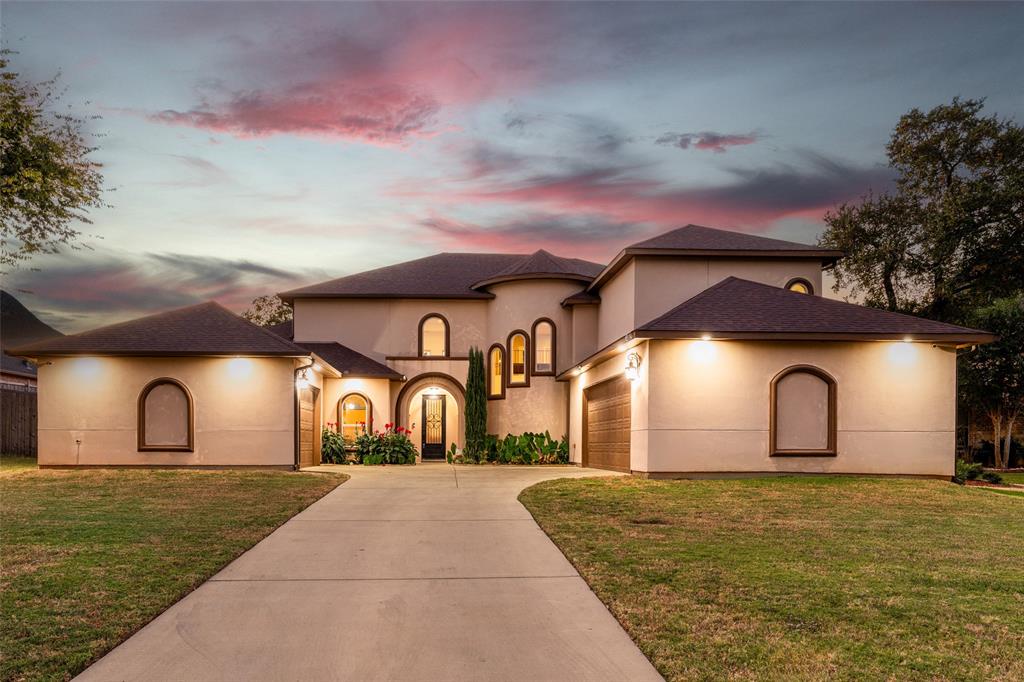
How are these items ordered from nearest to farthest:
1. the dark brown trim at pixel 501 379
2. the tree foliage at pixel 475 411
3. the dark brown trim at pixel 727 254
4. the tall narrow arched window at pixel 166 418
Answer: the tall narrow arched window at pixel 166 418 < the dark brown trim at pixel 727 254 < the tree foliage at pixel 475 411 < the dark brown trim at pixel 501 379

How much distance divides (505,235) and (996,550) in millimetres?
A: 24335

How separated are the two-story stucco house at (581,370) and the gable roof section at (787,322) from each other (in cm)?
5

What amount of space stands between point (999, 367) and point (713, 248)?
13924mm

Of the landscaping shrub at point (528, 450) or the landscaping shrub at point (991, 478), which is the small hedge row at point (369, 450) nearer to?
the landscaping shrub at point (528, 450)

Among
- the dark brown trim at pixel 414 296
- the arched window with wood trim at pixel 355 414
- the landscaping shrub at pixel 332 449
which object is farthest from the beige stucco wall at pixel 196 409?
the dark brown trim at pixel 414 296

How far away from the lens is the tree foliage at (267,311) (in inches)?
1727

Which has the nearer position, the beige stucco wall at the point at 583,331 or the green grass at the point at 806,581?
the green grass at the point at 806,581

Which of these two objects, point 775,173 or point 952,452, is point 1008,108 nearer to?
point 775,173

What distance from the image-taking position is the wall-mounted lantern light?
15469mm

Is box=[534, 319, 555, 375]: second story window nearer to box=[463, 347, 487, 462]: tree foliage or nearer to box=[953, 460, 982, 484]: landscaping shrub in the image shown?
box=[463, 347, 487, 462]: tree foliage

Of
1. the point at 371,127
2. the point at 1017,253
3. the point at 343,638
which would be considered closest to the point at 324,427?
the point at 371,127

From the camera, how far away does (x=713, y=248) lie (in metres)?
19.2

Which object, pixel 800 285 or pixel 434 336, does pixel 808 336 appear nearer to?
pixel 800 285

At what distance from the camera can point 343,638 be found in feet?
15.5
